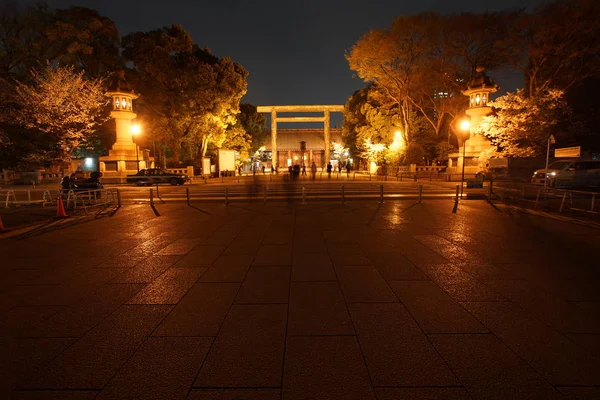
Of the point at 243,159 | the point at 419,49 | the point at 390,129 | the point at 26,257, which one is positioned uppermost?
the point at 419,49

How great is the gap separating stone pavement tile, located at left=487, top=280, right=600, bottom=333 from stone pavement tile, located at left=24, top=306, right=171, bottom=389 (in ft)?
15.8

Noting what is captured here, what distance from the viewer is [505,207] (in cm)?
1348

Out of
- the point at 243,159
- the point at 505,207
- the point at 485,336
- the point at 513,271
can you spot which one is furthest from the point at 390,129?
the point at 485,336

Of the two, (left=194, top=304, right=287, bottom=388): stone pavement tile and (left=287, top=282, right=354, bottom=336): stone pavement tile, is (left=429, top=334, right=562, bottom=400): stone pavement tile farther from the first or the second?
(left=194, top=304, right=287, bottom=388): stone pavement tile

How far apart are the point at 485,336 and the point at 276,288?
282 centimetres

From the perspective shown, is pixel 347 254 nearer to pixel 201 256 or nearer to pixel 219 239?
pixel 201 256

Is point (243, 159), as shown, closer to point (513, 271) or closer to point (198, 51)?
point (198, 51)

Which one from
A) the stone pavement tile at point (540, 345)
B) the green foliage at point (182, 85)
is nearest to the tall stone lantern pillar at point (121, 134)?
the green foliage at point (182, 85)

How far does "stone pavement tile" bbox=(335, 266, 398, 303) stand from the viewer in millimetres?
4652

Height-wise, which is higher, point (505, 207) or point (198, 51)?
point (198, 51)

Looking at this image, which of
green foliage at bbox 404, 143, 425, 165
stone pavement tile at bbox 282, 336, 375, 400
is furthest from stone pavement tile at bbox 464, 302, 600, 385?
green foliage at bbox 404, 143, 425, 165

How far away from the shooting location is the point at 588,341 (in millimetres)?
3475

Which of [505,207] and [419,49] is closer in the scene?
[505,207]

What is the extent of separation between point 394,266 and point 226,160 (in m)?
34.4
